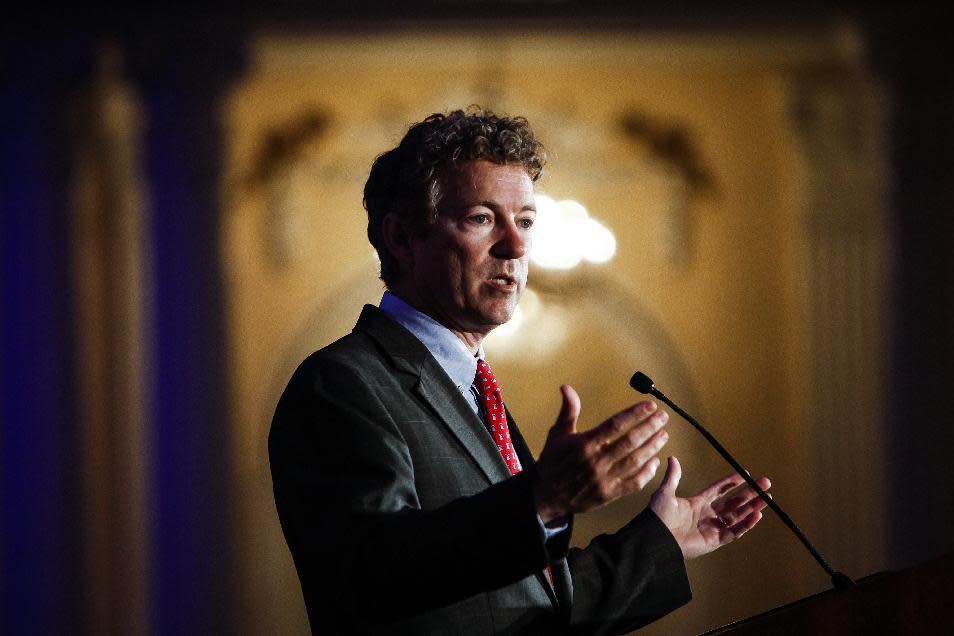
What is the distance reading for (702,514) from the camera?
171cm

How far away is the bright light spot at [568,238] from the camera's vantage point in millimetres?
4559

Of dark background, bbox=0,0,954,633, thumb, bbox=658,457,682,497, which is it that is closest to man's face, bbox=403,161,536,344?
thumb, bbox=658,457,682,497

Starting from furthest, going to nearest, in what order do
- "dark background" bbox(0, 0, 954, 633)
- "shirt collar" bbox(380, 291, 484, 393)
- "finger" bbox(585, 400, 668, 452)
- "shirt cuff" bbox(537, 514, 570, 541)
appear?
"dark background" bbox(0, 0, 954, 633) < "shirt collar" bbox(380, 291, 484, 393) < "shirt cuff" bbox(537, 514, 570, 541) < "finger" bbox(585, 400, 668, 452)

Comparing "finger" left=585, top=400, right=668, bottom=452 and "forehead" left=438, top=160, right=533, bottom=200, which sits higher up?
"forehead" left=438, top=160, right=533, bottom=200

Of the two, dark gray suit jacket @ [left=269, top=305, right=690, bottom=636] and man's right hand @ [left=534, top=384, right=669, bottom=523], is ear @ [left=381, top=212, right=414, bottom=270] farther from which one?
man's right hand @ [left=534, top=384, right=669, bottom=523]

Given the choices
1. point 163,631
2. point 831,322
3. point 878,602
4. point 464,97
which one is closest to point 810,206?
point 831,322

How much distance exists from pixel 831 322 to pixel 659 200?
0.93 meters

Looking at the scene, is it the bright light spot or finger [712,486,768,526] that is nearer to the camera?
finger [712,486,768,526]

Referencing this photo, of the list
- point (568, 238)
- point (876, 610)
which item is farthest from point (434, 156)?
point (568, 238)

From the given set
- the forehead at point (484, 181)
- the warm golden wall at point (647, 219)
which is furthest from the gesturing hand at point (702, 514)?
the warm golden wall at point (647, 219)

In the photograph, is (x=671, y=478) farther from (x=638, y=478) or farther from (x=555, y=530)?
(x=638, y=478)

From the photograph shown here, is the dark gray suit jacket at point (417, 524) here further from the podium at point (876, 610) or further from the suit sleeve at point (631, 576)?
the podium at point (876, 610)

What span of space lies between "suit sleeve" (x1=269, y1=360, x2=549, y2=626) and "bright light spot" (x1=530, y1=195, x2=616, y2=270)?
126 inches

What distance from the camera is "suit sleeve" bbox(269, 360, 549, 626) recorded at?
1096 millimetres
